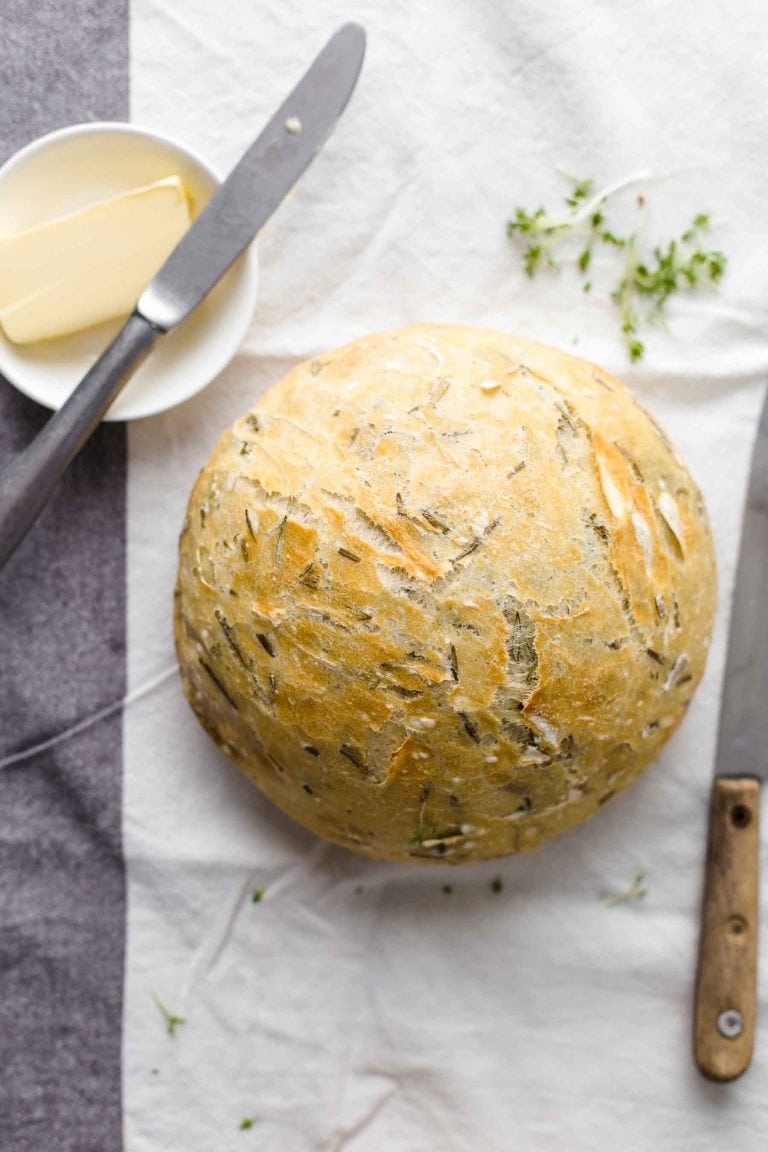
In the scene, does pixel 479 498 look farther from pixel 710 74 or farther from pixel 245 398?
pixel 710 74

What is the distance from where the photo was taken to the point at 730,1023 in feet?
3.88

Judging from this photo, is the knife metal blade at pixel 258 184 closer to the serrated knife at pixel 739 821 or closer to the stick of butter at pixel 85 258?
the stick of butter at pixel 85 258

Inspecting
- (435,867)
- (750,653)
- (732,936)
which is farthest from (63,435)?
(732,936)

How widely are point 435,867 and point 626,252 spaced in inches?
28.0

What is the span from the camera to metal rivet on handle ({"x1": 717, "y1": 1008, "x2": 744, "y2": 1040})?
1182 millimetres

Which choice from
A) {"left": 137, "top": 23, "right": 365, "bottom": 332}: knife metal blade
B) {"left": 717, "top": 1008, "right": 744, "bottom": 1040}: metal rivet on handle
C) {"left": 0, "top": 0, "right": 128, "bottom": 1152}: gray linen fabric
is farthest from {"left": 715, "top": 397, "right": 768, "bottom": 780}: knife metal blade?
{"left": 0, "top": 0, "right": 128, "bottom": 1152}: gray linen fabric

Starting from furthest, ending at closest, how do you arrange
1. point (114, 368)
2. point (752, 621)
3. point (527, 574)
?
point (752, 621), point (114, 368), point (527, 574)

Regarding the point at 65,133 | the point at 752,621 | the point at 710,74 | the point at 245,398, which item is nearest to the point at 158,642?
the point at 245,398

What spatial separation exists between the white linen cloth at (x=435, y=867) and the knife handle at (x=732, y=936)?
0.11 ft

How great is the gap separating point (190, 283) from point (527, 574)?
45 cm

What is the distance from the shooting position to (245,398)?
1.22m

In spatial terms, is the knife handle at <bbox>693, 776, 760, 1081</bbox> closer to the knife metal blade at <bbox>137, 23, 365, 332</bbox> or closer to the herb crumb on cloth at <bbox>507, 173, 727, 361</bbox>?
the herb crumb on cloth at <bbox>507, 173, 727, 361</bbox>

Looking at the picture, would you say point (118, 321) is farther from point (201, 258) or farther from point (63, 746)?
point (63, 746)

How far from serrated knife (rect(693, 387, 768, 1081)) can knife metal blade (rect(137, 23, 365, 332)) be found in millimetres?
565
